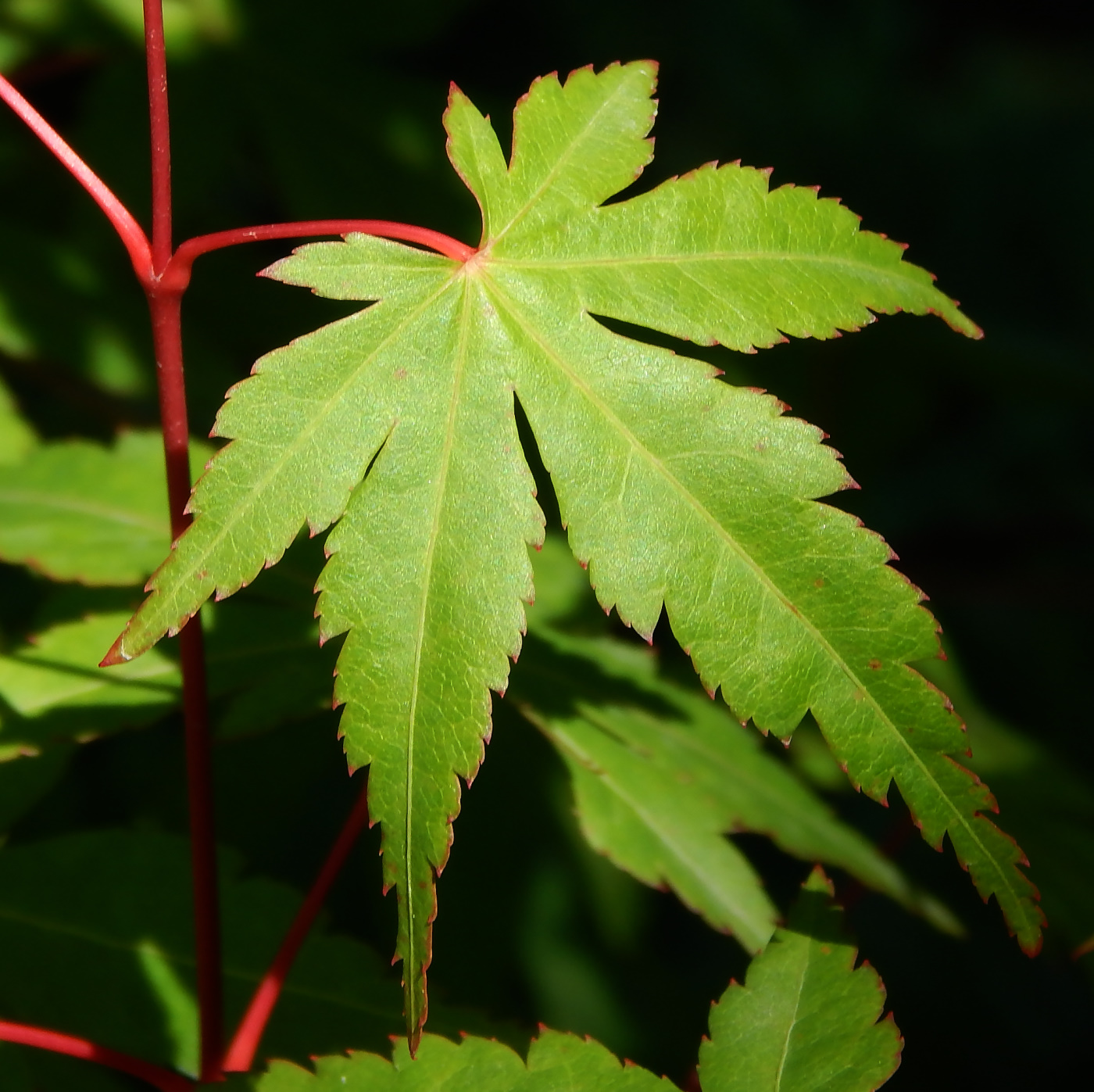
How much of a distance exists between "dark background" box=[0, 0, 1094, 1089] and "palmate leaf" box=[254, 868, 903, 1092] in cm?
28

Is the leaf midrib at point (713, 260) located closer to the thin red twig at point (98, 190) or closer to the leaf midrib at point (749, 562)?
the leaf midrib at point (749, 562)

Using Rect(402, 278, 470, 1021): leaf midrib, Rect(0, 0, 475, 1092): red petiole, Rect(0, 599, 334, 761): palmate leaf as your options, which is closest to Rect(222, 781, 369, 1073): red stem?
Rect(0, 0, 475, 1092): red petiole

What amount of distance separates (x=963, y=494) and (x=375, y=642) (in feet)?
8.94

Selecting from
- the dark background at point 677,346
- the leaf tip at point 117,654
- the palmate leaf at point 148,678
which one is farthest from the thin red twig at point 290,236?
the dark background at point 677,346

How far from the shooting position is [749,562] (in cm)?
65

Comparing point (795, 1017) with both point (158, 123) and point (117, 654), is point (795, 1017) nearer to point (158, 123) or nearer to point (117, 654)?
point (117, 654)

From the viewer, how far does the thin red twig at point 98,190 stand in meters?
0.65

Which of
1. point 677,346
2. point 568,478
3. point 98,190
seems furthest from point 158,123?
point 677,346

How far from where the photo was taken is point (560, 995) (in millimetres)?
1819

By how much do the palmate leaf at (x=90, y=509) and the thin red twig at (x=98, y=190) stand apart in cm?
46

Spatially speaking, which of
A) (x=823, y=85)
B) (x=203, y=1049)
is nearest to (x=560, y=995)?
(x=203, y=1049)

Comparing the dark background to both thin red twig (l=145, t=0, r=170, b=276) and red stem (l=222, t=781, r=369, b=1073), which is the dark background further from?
thin red twig (l=145, t=0, r=170, b=276)

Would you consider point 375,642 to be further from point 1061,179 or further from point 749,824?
point 1061,179

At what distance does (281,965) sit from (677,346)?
1.18 metres
